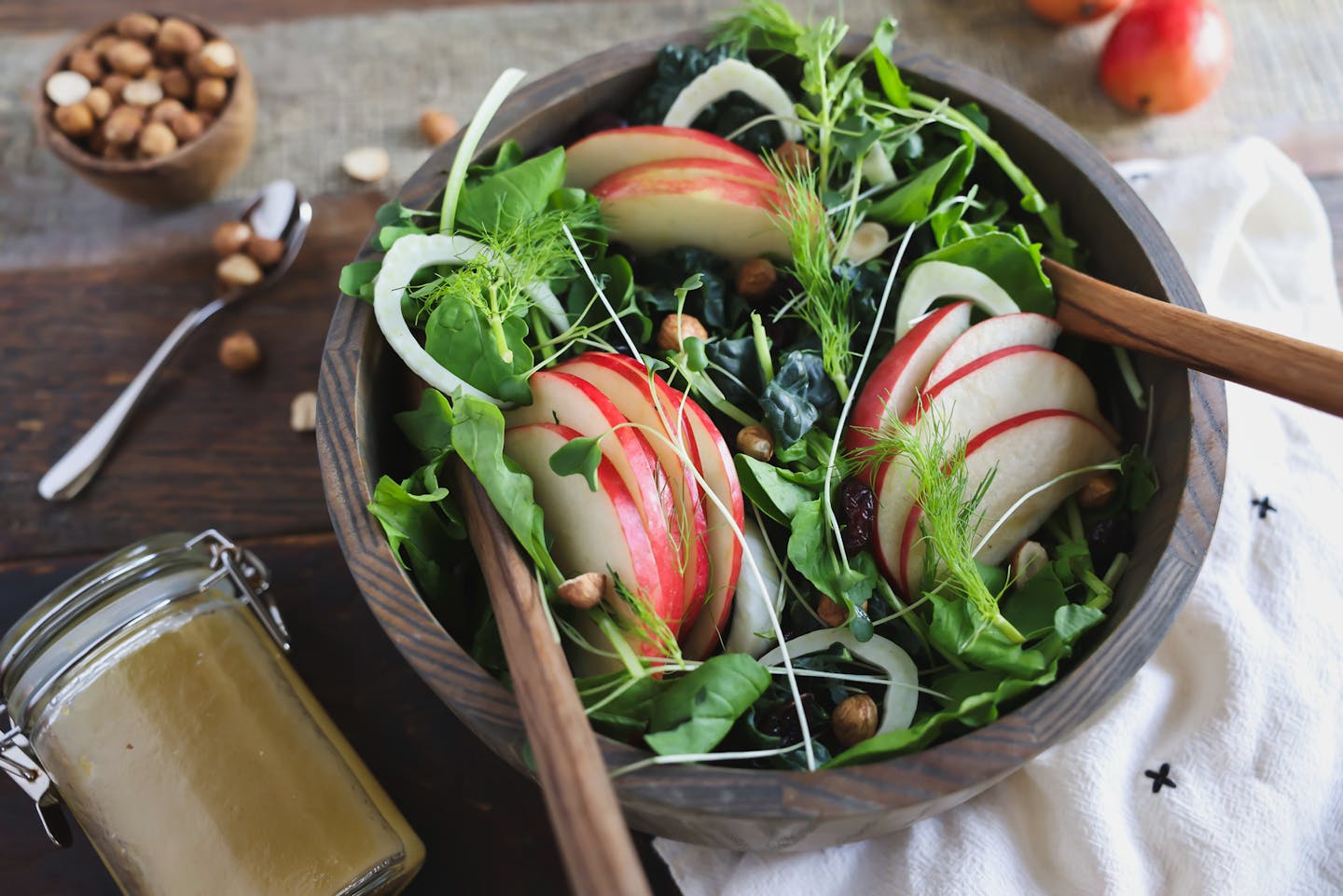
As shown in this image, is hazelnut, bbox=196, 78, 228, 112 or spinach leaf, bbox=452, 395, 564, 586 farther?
hazelnut, bbox=196, 78, 228, 112

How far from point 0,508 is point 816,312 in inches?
42.4

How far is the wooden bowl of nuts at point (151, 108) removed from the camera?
57.1 inches

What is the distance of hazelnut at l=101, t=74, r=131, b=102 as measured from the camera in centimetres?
150

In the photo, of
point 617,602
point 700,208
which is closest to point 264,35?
point 700,208

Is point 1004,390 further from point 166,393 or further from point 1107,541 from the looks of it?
point 166,393

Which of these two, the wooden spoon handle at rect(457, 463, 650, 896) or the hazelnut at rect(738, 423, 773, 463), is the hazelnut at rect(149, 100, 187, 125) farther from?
the hazelnut at rect(738, 423, 773, 463)

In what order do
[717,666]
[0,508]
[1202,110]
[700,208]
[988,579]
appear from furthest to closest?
[1202,110] → [0,508] → [700,208] → [988,579] → [717,666]

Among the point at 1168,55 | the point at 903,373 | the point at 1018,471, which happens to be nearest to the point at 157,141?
the point at 903,373

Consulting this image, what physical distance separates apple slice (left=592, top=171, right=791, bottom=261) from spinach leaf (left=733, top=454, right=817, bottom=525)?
273 millimetres

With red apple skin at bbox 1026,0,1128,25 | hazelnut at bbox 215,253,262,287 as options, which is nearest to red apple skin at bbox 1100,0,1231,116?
red apple skin at bbox 1026,0,1128,25

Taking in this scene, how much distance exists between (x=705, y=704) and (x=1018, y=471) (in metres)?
0.40

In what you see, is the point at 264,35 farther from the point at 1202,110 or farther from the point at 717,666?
the point at 1202,110

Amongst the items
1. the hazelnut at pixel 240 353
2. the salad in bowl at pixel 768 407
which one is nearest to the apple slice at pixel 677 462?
the salad in bowl at pixel 768 407

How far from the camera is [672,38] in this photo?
47.0 inches
